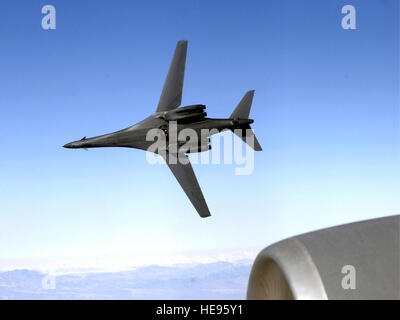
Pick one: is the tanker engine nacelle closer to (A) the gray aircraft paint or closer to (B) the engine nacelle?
(B) the engine nacelle

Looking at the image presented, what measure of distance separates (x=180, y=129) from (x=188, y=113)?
3.23 feet

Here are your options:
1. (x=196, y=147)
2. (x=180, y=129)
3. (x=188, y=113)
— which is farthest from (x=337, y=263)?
(x=180, y=129)

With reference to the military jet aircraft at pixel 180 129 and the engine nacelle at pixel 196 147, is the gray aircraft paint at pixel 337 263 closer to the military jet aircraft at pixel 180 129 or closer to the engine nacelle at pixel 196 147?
the military jet aircraft at pixel 180 129

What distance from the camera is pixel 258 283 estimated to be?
6.53 metres

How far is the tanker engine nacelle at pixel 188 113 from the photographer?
20500mm

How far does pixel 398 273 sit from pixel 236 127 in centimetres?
1606

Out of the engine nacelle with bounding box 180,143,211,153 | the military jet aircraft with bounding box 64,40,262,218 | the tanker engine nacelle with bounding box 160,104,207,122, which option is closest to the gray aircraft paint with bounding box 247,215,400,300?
the military jet aircraft with bounding box 64,40,262,218

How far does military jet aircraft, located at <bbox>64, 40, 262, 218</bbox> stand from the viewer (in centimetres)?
2066

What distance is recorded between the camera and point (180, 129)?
835 inches

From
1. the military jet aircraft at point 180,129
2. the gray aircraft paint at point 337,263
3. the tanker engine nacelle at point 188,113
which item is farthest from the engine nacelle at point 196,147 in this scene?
the gray aircraft paint at point 337,263

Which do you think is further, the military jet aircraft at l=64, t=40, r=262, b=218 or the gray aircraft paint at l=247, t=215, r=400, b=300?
the military jet aircraft at l=64, t=40, r=262, b=218

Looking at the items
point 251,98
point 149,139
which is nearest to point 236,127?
point 251,98
